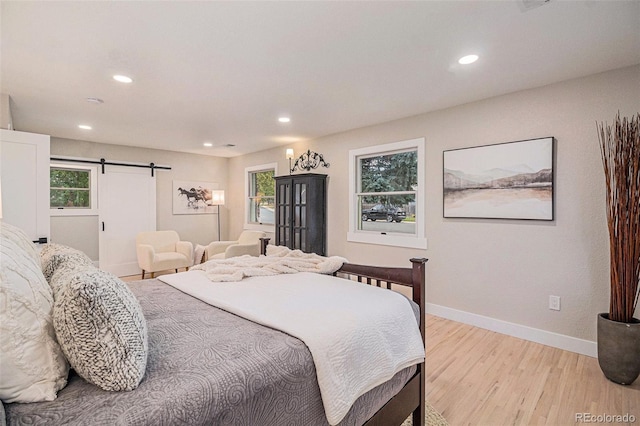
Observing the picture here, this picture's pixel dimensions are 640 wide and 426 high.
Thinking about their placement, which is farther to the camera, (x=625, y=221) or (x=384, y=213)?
(x=384, y=213)

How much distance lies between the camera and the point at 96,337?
0.91m

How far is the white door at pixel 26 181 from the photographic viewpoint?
123 inches

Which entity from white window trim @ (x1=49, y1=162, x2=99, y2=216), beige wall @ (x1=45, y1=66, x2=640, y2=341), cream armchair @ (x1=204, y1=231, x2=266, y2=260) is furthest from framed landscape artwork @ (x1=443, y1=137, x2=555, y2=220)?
white window trim @ (x1=49, y1=162, x2=99, y2=216)

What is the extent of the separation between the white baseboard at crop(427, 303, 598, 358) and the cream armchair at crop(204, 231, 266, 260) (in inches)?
112

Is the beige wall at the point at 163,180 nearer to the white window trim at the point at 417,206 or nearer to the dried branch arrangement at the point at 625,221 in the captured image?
the white window trim at the point at 417,206

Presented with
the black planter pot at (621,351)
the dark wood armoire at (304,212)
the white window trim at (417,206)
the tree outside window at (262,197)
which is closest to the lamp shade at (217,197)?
the tree outside window at (262,197)

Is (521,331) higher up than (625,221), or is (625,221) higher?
(625,221)

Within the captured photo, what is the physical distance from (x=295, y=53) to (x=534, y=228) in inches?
105

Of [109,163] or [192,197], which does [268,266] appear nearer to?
[109,163]

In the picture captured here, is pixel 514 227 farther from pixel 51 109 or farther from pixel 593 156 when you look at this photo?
pixel 51 109

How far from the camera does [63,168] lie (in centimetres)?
537

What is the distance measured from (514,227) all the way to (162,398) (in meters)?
3.29

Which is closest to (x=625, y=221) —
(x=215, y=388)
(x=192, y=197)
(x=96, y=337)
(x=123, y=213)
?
(x=215, y=388)

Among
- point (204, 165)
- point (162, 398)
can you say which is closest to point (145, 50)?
point (162, 398)
